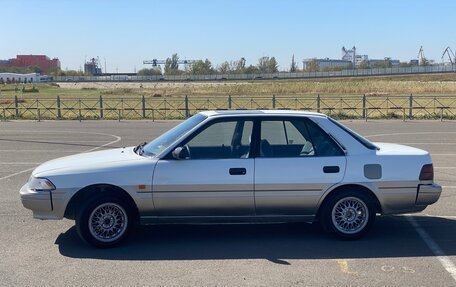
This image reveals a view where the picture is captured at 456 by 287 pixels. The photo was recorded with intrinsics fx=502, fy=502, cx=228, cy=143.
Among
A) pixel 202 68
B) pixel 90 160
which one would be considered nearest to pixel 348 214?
pixel 90 160

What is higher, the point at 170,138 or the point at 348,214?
the point at 170,138

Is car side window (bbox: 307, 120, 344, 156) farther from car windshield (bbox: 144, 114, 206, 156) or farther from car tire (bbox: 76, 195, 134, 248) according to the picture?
car tire (bbox: 76, 195, 134, 248)

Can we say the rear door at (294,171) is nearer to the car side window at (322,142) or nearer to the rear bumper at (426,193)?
the car side window at (322,142)

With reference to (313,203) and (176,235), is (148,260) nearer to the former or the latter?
(176,235)

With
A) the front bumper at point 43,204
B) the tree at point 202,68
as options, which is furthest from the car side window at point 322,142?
the tree at point 202,68

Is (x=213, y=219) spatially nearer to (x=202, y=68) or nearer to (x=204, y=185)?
(x=204, y=185)

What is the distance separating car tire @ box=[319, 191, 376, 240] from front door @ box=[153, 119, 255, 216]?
89cm

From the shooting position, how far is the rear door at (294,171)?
5.56m

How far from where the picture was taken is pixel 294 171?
5594 millimetres

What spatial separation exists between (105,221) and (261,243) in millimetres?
1768

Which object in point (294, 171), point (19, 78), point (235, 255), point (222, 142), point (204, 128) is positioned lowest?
point (235, 255)

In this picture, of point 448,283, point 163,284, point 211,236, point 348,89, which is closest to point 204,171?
point 211,236

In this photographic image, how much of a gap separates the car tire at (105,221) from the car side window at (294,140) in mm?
1668

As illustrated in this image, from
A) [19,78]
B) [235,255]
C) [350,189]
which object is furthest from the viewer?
[19,78]
